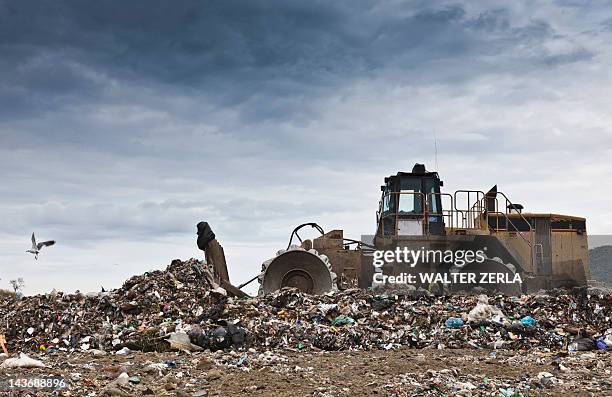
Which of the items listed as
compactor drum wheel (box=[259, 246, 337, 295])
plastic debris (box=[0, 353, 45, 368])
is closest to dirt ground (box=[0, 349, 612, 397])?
plastic debris (box=[0, 353, 45, 368])

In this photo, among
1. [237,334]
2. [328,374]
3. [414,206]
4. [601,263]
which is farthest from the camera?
[601,263]

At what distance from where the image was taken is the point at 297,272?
12.1 m

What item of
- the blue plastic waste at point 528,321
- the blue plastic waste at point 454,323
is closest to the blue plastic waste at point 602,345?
the blue plastic waste at point 528,321

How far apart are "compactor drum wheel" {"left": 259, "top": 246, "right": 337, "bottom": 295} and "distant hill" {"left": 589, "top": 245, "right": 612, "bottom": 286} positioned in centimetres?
2181

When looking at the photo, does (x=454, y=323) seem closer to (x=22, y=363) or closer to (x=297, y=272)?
(x=297, y=272)

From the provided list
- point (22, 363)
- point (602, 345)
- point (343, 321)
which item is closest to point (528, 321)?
point (602, 345)

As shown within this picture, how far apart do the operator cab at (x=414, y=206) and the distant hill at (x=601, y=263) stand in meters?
19.5

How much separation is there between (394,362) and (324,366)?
81 centimetres

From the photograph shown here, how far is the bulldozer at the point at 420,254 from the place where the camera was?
1212 centimetres

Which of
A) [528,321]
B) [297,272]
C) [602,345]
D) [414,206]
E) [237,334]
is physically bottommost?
[602,345]

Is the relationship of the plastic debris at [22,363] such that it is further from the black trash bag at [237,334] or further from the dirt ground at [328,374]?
the black trash bag at [237,334]

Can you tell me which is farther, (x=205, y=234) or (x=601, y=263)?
(x=601, y=263)

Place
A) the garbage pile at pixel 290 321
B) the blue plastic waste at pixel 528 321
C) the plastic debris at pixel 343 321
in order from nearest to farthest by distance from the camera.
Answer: the garbage pile at pixel 290 321, the plastic debris at pixel 343 321, the blue plastic waste at pixel 528 321

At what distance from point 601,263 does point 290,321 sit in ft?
90.7
